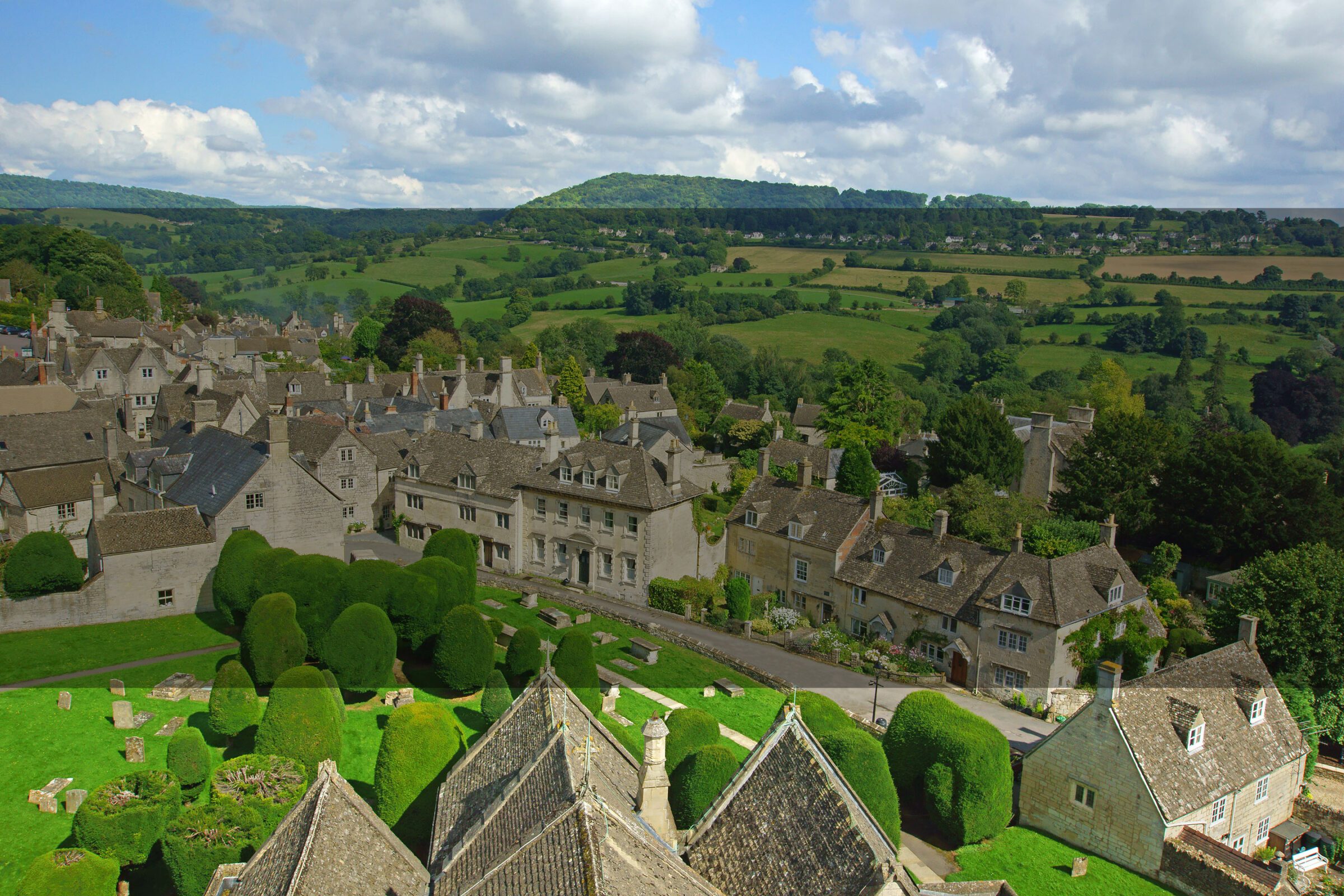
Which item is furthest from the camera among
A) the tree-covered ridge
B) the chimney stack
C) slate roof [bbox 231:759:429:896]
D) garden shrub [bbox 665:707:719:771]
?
the tree-covered ridge

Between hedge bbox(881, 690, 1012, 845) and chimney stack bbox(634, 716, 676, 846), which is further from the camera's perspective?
hedge bbox(881, 690, 1012, 845)

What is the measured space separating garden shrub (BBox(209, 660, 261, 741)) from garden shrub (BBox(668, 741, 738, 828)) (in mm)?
14642

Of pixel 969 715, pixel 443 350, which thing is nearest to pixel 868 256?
pixel 443 350

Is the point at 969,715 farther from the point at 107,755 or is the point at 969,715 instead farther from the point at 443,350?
the point at 443,350

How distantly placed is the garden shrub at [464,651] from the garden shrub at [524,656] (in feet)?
2.86

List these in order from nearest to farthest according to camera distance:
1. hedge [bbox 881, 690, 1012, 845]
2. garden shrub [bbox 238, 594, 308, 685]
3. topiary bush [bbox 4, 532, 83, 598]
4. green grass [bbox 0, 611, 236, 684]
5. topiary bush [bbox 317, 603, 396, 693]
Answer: hedge [bbox 881, 690, 1012, 845] → topiary bush [bbox 317, 603, 396, 693] → garden shrub [bbox 238, 594, 308, 685] → green grass [bbox 0, 611, 236, 684] → topiary bush [bbox 4, 532, 83, 598]

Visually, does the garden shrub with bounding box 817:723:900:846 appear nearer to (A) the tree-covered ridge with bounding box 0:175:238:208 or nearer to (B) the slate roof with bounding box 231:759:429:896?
(B) the slate roof with bounding box 231:759:429:896

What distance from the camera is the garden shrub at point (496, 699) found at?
30219mm

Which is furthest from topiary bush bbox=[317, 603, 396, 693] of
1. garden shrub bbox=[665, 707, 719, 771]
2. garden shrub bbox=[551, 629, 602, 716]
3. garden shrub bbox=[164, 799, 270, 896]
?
garden shrub bbox=[665, 707, 719, 771]

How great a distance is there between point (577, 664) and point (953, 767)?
13679 mm

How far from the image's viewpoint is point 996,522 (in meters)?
54.2

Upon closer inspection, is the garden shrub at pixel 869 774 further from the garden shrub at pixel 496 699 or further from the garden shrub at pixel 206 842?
the garden shrub at pixel 206 842

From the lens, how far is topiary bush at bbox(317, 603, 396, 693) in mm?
33688

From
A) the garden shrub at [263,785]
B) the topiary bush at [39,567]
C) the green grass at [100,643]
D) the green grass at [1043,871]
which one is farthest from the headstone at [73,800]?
the green grass at [1043,871]
